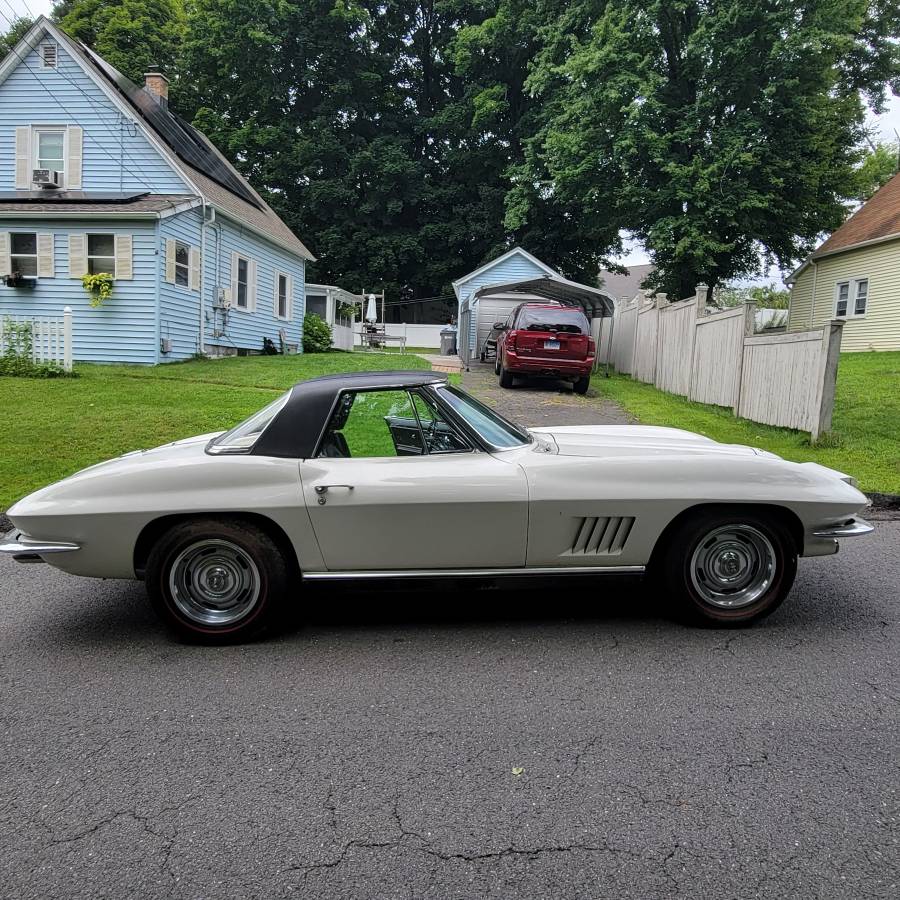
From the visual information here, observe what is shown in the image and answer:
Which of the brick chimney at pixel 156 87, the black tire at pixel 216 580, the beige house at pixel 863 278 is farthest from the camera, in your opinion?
the brick chimney at pixel 156 87

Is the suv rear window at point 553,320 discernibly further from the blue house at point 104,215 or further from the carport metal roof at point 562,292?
the blue house at point 104,215

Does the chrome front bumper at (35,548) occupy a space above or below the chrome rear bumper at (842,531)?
below

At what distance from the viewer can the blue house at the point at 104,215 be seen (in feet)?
55.4

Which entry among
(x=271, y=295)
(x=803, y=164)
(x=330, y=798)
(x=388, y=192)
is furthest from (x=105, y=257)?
(x=388, y=192)

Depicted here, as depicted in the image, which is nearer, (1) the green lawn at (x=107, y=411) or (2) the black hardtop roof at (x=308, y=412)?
(2) the black hardtop roof at (x=308, y=412)

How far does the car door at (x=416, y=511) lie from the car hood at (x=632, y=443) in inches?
19.5

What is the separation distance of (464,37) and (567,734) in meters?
40.7

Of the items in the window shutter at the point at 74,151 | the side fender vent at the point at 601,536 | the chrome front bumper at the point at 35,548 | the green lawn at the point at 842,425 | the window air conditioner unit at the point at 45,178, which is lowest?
the chrome front bumper at the point at 35,548

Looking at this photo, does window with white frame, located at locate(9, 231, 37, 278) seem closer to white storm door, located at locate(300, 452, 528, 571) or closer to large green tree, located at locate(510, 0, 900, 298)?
white storm door, located at locate(300, 452, 528, 571)

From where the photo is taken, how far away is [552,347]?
13.7 metres

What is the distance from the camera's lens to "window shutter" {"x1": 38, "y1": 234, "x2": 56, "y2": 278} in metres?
17.0

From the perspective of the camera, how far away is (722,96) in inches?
956

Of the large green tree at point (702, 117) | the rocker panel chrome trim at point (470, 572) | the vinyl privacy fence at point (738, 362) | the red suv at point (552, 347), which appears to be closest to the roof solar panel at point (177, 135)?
the red suv at point (552, 347)

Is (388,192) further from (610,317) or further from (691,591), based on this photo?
(691,591)
